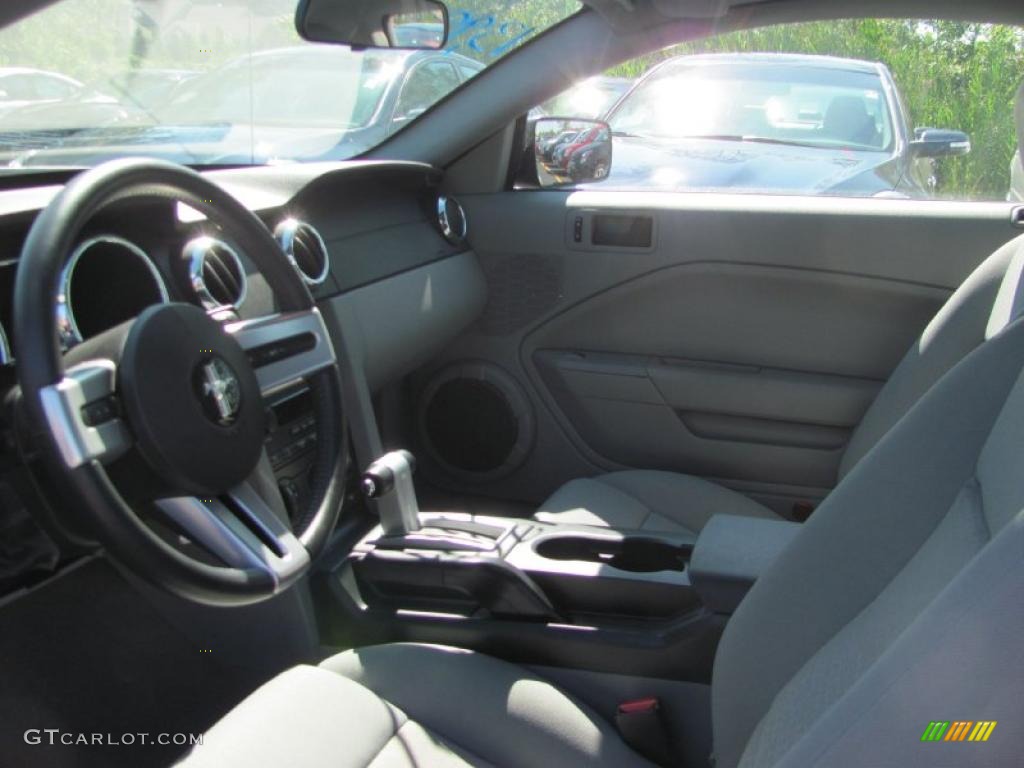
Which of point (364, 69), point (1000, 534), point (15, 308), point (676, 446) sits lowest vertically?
point (676, 446)

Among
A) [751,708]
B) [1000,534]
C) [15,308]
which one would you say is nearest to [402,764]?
[751,708]

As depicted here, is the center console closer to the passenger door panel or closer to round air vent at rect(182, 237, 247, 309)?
round air vent at rect(182, 237, 247, 309)

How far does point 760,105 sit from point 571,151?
0.57m

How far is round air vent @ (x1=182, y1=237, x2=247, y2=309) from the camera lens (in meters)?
1.44

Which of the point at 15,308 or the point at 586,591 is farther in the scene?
the point at 586,591

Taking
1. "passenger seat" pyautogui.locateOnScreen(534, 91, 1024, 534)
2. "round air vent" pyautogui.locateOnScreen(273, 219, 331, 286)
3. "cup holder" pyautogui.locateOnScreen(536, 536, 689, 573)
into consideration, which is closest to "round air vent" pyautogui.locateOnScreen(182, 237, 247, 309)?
"round air vent" pyautogui.locateOnScreen(273, 219, 331, 286)

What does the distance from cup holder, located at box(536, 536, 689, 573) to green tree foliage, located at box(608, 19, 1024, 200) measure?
103 centimetres

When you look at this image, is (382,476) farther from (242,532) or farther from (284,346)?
(242,532)

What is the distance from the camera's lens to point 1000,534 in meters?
0.72

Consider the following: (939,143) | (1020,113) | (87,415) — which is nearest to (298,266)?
(87,415)

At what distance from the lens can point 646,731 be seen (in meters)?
1.43

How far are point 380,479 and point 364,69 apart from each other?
1.11 m

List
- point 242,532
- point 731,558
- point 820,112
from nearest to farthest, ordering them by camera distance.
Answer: point 242,532
point 731,558
point 820,112

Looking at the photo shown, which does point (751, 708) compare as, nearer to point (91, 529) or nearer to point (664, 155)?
point (91, 529)
